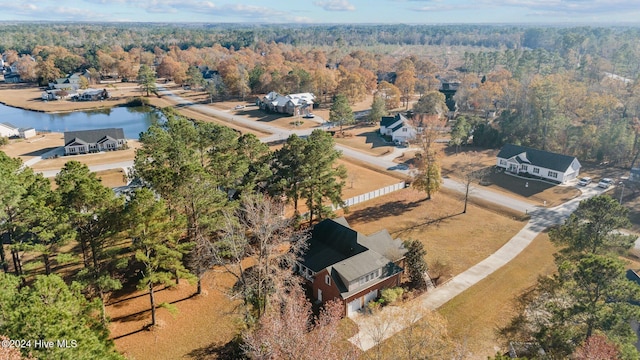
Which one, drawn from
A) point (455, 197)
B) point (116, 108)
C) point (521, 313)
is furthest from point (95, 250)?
point (116, 108)

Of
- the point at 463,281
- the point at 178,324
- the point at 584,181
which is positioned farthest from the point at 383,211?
the point at 584,181

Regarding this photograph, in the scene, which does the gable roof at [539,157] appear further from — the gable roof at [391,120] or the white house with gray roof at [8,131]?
the white house with gray roof at [8,131]

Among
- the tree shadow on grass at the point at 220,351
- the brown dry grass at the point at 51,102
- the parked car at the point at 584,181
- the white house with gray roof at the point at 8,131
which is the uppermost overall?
the brown dry grass at the point at 51,102

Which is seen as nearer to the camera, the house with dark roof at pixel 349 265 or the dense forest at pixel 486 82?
the house with dark roof at pixel 349 265

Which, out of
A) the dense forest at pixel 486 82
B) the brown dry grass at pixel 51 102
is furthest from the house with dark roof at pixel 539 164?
the brown dry grass at pixel 51 102

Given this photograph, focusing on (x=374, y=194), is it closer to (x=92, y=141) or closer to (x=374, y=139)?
(x=374, y=139)

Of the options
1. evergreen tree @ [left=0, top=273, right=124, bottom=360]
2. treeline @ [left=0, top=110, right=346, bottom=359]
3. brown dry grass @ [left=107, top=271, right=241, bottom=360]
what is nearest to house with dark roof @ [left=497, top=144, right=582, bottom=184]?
treeline @ [left=0, top=110, right=346, bottom=359]
